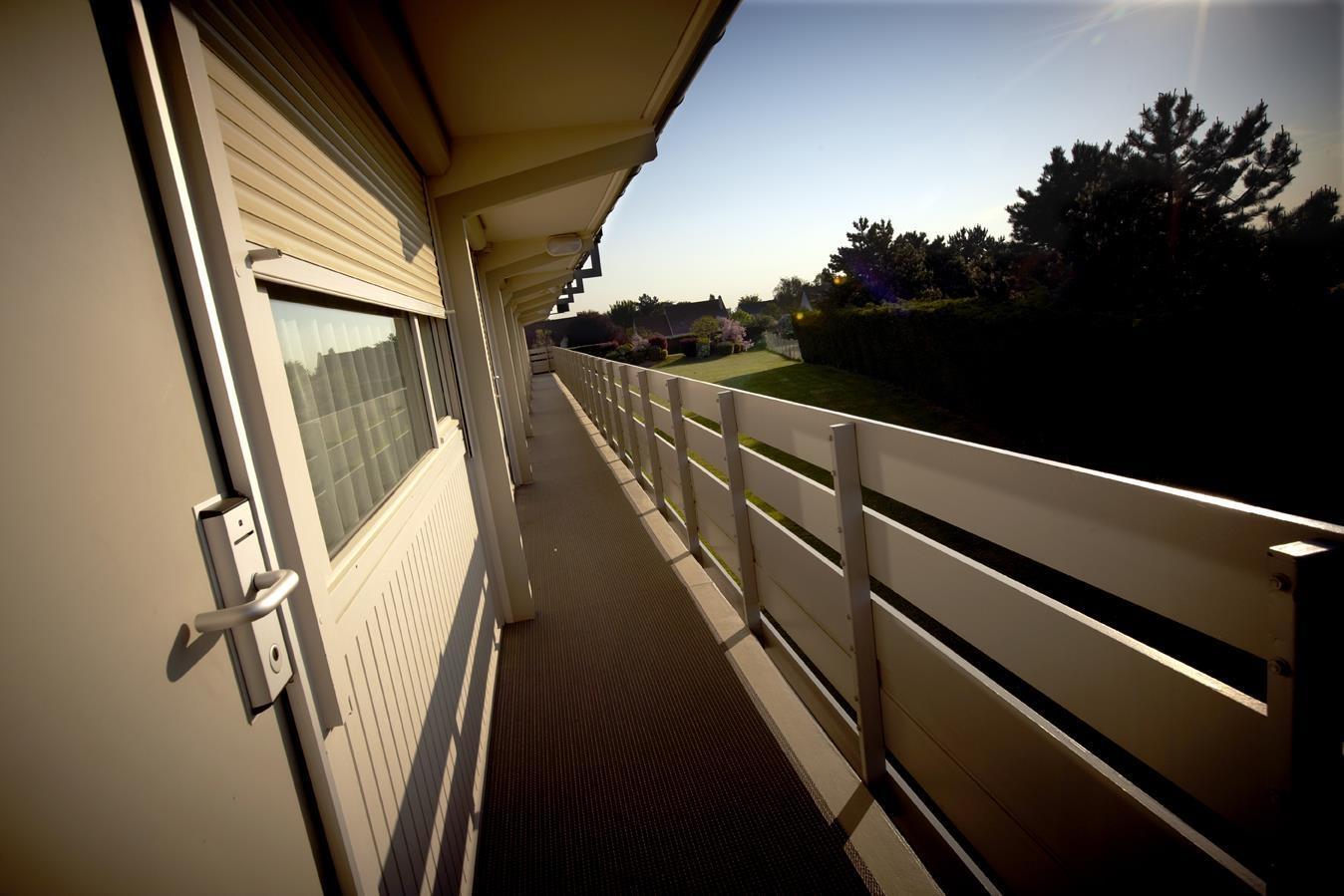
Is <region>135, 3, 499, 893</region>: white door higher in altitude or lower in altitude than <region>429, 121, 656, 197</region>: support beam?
lower

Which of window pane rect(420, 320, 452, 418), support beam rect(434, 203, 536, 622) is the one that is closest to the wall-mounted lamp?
support beam rect(434, 203, 536, 622)

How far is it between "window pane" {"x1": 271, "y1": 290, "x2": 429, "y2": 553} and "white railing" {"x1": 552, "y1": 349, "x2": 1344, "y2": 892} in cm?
143

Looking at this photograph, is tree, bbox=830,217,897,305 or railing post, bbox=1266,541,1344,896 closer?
railing post, bbox=1266,541,1344,896

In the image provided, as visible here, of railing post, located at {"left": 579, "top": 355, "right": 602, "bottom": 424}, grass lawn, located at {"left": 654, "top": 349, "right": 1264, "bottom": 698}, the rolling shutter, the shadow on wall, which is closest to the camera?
the rolling shutter

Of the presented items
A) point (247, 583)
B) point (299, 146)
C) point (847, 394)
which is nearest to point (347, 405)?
point (299, 146)

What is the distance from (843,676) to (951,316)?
994cm

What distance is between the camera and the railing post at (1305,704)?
0.77 m

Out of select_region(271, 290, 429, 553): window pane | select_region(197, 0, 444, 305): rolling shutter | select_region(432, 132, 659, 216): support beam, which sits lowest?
select_region(271, 290, 429, 553): window pane

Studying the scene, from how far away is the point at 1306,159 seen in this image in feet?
67.4

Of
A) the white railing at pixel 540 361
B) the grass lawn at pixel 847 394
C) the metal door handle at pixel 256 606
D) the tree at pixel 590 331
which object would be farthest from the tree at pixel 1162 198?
the tree at pixel 590 331

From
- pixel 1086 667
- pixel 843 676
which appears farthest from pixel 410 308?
pixel 1086 667

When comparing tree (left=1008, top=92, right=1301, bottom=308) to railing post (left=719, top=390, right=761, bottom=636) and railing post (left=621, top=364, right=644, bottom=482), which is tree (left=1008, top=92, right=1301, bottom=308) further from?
railing post (left=719, top=390, right=761, bottom=636)

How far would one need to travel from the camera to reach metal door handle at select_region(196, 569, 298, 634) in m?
0.80

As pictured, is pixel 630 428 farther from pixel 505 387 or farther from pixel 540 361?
pixel 540 361
